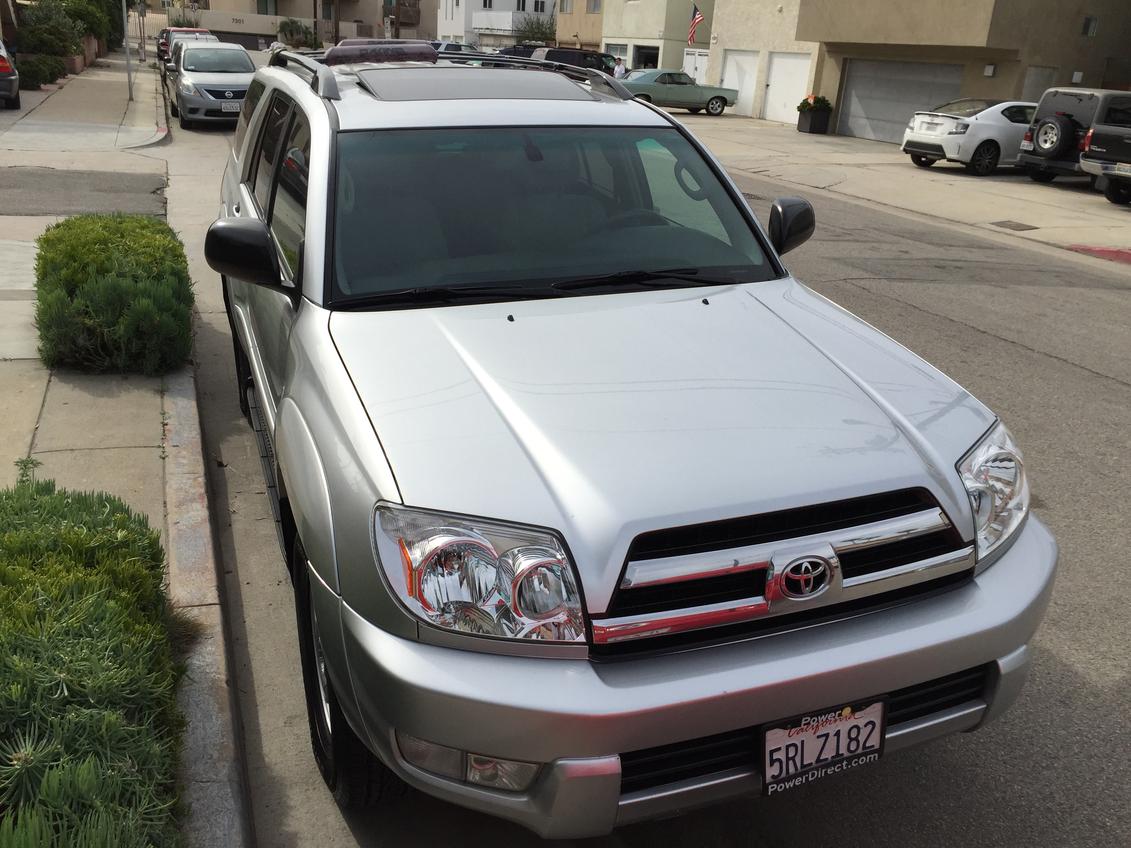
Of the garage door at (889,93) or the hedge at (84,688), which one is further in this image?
the garage door at (889,93)

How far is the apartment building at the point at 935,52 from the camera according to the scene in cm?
2433

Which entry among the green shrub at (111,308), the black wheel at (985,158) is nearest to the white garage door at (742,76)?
the black wheel at (985,158)

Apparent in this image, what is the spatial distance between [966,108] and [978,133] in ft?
3.87

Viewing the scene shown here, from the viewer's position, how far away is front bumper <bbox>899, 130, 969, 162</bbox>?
20528 millimetres

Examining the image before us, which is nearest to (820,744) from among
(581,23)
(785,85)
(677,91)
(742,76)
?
(677,91)

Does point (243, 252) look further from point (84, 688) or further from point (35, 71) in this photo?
point (35, 71)

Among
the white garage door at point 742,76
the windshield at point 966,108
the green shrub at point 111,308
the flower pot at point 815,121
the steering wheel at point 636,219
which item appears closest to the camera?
the steering wheel at point 636,219

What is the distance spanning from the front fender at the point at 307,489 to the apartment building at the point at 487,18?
227 feet

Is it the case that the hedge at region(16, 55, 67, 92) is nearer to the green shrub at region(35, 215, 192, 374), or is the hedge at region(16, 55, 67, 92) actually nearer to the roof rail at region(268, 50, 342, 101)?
the green shrub at region(35, 215, 192, 374)

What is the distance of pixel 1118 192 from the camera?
56.3ft

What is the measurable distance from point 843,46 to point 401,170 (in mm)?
29260

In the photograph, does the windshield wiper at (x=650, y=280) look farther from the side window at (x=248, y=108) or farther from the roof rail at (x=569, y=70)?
the side window at (x=248, y=108)

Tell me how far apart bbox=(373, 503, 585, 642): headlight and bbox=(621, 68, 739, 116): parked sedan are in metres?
33.1

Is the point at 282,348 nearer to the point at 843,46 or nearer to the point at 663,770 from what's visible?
the point at 663,770
